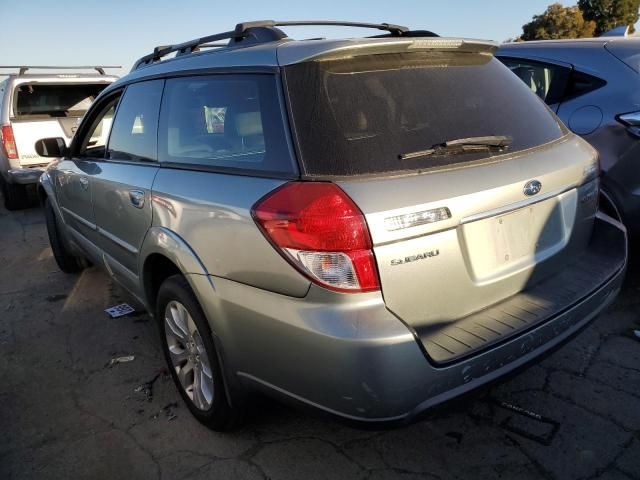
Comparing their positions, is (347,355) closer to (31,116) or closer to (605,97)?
(605,97)

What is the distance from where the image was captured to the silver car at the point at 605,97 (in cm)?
337

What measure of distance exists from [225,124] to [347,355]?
1224 mm

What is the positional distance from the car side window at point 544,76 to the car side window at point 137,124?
2.71 m

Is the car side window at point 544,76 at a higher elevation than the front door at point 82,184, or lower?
higher

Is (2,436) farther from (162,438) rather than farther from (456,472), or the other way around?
(456,472)

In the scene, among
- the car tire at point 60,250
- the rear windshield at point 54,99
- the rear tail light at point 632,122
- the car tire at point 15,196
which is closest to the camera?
the rear tail light at point 632,122

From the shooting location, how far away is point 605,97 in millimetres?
3533

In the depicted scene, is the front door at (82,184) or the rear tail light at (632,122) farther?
the front door at (82,184)

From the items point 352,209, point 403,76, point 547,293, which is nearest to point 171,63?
point 403,76

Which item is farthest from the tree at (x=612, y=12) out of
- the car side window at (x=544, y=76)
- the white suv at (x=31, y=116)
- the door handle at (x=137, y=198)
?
the door handle at (x=137, y=198)

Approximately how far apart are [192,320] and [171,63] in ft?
4.60

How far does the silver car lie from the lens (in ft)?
11.1

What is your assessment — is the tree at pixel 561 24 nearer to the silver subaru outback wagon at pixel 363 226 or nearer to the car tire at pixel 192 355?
the silver subaru outback wagon at pixel 363 226

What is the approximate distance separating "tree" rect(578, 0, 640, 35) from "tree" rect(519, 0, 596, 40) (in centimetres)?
200
